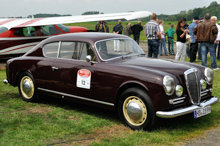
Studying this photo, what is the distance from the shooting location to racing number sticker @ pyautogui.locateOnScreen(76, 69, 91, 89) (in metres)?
6.13

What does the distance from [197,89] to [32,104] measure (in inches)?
151

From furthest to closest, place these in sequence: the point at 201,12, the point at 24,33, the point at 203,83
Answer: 1. the point at 201,12
2. the point at 24,33
3. the point at 203,83

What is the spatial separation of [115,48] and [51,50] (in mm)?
1583

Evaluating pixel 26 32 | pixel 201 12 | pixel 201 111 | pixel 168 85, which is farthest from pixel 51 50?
pixel 201 12

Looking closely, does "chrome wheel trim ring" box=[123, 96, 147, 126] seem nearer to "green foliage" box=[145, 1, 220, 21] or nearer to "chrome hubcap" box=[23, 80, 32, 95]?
"chrome hubcap" box=[23, 80, 32, 95]

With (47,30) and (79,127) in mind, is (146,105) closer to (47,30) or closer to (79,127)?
(79,127)

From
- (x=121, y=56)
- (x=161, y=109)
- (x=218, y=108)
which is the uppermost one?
(x=121, y=56)

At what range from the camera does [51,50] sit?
7.23 metres

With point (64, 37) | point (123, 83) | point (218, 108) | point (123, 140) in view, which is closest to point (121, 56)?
point (123, 83)

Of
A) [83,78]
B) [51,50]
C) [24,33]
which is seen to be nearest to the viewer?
[83,78]

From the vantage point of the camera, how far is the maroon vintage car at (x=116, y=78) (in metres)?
5.27

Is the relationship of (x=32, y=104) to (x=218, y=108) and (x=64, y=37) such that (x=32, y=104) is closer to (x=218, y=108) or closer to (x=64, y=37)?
(x=64, y=37)

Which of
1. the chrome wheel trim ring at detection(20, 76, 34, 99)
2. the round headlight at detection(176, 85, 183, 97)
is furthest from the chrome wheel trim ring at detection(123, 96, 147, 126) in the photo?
the chrome wheel trim ring at detection(20, 76, 34, 99)

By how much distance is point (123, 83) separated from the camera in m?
5.58
